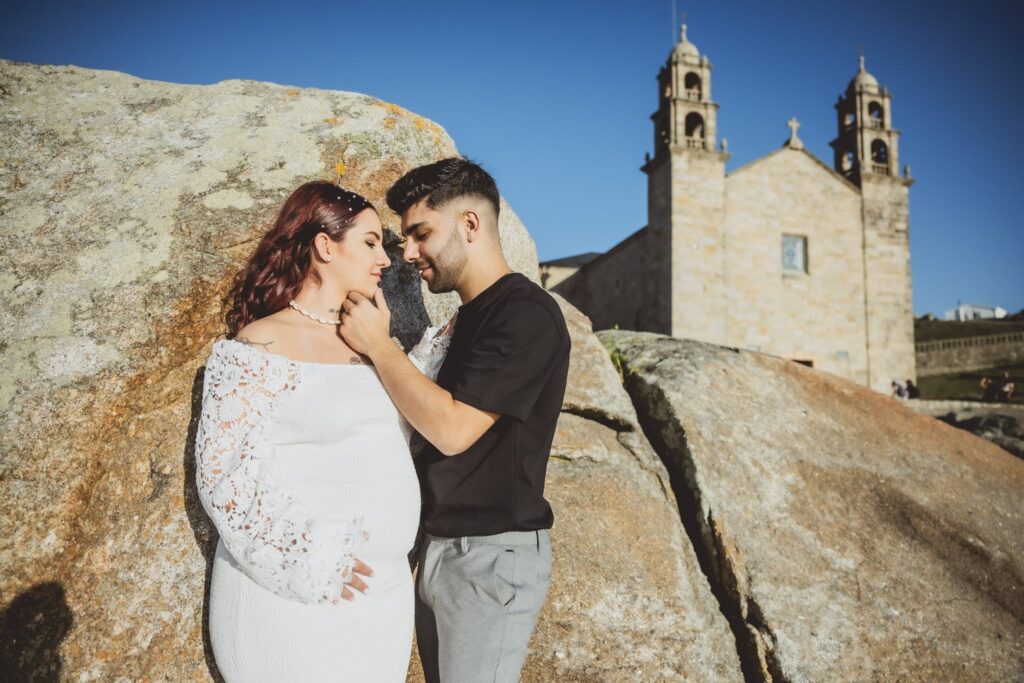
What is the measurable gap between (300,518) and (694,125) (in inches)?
1011

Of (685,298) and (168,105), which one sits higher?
(685,298)

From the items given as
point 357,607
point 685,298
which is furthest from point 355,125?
point 685,298

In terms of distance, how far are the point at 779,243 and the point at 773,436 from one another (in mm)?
23637

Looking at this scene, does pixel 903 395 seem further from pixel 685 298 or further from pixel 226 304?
pixel 226 304

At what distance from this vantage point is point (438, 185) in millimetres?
2516

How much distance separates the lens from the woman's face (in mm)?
2344

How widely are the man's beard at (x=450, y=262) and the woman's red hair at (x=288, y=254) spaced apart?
37 cm

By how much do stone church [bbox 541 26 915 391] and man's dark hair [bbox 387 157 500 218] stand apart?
2083 centimetres

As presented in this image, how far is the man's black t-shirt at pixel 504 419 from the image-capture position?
83.3 inches

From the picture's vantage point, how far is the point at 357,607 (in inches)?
74.5

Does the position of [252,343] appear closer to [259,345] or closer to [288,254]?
[259,345]

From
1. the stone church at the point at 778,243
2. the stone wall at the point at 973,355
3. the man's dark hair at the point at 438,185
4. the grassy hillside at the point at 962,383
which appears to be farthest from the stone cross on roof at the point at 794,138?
the man's dark hair at the point at 438,185

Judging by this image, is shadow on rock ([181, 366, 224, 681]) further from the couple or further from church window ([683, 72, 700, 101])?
church window ([683, 72, 700, 101])

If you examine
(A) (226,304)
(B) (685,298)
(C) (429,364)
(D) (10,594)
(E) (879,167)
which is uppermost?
(E) (879,167)
